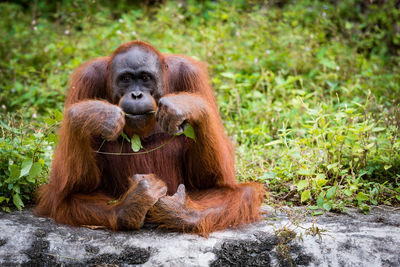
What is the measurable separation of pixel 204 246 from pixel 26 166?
4.10 ft

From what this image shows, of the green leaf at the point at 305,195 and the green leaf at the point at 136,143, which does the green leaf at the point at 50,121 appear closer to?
the green leaf at the point at 136,143

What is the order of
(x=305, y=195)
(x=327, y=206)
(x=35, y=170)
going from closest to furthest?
(x=35, y=170) → (x=327, y=206) → (x=305, y=195)

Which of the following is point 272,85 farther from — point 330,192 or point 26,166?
point 26,166

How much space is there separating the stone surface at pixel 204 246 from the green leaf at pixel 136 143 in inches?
19.9

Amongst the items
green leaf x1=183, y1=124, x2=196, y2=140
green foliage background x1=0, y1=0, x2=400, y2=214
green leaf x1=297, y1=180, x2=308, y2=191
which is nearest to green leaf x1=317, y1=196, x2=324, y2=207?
green foliage background x1=0, y1=0, x2=400, y2=214

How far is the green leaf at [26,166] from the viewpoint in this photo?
10.1 ft

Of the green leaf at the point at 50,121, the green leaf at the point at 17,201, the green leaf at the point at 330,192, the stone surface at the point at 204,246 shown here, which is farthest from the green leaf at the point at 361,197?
the green leaf at the point at 17,201

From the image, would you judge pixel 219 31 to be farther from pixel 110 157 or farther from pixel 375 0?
pixel 110 157

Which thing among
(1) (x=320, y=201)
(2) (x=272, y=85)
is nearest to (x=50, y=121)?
(1) (x=320, y=201)

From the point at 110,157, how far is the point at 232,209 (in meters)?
0.88

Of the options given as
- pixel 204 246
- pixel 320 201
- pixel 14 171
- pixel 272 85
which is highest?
pixel 272 85

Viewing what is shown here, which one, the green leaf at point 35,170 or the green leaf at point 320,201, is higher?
the green leaf at point 35,170

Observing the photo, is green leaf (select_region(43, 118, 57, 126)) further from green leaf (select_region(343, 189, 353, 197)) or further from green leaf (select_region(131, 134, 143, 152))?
green leaf (select_region(343, 189, 353, 197))

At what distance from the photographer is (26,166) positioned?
3121 mm
